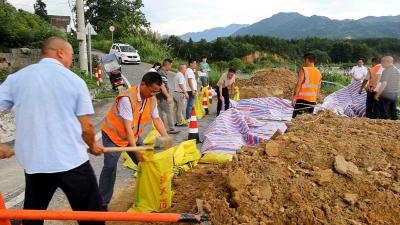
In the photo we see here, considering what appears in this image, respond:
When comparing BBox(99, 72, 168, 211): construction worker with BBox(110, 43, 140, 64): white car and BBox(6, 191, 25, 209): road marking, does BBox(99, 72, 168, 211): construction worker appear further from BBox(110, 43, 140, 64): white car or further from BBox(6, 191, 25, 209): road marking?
BBox(110, 43, 140, 64): white car

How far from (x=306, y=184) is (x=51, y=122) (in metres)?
2.46

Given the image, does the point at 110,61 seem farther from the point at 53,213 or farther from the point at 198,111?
the point at 53,213

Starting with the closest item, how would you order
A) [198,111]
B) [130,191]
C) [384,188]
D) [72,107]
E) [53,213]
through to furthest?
[53,213]
[72,107]
[384,188]
[130,191]
[198,111]

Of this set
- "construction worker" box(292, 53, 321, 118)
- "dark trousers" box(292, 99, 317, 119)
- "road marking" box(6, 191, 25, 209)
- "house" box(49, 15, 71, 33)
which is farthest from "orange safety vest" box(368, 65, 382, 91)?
"house" box(49, 15, 71, 33)

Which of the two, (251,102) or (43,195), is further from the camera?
(251,102)

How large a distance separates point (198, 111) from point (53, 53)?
27.9 feet

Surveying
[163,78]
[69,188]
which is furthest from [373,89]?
[69,188]

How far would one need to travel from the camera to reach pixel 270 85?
18.3 metres

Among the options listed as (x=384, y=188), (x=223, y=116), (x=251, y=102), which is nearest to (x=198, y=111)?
(x=251, y=102)

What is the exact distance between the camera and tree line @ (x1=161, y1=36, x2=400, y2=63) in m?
41.6

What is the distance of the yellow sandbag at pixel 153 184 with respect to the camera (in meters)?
4.21

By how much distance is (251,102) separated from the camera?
1027cm

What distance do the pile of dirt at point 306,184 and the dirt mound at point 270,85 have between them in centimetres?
1105

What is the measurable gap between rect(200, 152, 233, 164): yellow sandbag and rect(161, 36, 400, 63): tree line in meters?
30.2
